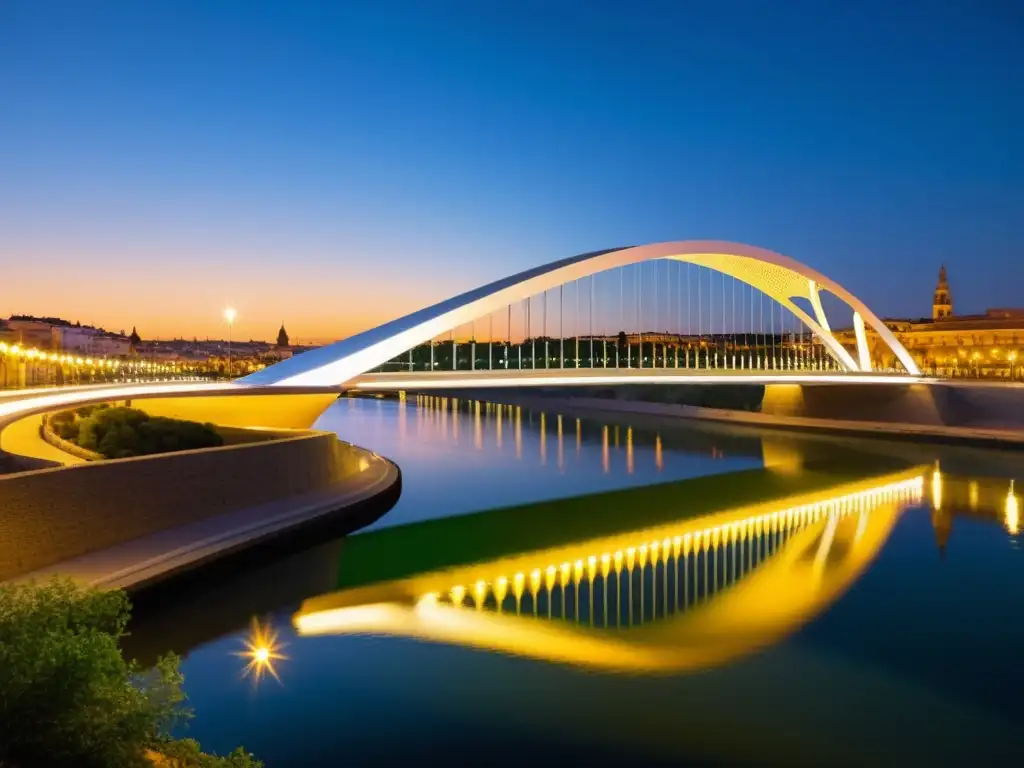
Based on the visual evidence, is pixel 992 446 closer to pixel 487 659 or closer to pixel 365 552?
pixel 365 552

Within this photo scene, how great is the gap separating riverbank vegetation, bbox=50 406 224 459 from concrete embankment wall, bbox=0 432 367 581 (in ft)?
4.48

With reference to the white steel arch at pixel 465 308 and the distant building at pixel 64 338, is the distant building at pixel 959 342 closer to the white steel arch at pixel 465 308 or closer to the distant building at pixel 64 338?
the white steel arch at pixel 465 308

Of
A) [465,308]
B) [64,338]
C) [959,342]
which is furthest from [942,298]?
[465,308]

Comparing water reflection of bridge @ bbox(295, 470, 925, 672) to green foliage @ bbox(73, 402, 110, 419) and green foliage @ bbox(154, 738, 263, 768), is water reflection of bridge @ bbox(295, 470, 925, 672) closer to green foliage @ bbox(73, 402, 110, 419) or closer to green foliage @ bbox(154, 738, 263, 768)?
green foliage @ bbox(154, 738, 263, 768)

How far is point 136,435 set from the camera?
48.7 feet

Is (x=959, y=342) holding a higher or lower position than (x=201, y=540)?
higher

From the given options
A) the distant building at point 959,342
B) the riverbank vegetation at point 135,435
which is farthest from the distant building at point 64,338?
the distant building at point 959,342

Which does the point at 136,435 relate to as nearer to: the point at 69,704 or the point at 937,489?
the point at 69,704

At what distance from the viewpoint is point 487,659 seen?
9.44 m

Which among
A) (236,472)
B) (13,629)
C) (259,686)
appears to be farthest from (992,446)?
(13,629)

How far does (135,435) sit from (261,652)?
6.95 m

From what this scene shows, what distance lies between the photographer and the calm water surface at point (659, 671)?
7234 millimetres

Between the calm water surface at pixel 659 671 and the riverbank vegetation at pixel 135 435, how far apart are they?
312 cm

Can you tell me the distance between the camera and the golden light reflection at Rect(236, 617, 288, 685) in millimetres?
8688
